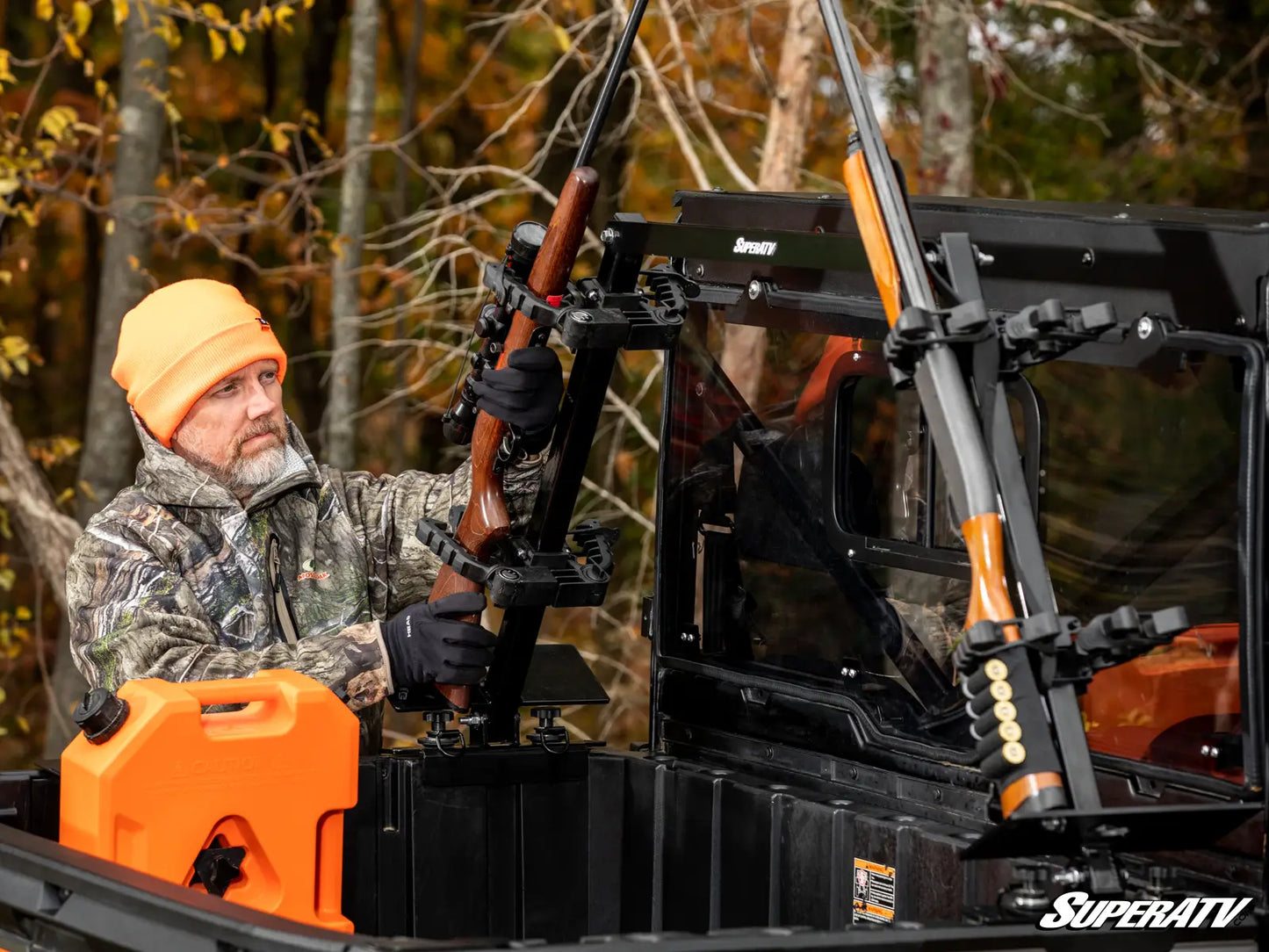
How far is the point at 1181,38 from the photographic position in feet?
34.9

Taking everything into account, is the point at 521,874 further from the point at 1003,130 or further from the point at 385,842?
the point at 1003,130

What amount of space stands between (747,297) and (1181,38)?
308 inches

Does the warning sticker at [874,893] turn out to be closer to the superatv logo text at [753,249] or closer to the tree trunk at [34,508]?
the superatv logo text at [753,249]

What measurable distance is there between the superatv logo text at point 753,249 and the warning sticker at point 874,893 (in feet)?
3.88

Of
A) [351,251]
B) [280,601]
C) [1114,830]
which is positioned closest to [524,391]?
[280,601]

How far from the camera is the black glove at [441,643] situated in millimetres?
3709

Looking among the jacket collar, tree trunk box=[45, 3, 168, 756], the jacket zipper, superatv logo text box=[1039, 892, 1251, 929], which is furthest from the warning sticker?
tree trunk box=[45, 3, 168, 756]

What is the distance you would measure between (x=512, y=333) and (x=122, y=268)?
5.42 m

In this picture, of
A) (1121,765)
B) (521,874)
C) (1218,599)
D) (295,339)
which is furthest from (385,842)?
(295,339)

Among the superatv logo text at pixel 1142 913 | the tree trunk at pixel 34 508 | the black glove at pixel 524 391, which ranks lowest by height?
the superatv logo text at pixel 1142 913

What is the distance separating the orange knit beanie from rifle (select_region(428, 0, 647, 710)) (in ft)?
1.94

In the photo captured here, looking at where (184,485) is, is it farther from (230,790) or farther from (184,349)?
(230,790)

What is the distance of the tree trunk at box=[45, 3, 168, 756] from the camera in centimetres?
848

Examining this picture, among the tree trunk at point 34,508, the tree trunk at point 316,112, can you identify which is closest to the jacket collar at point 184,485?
the tree trunk at point 34,508
